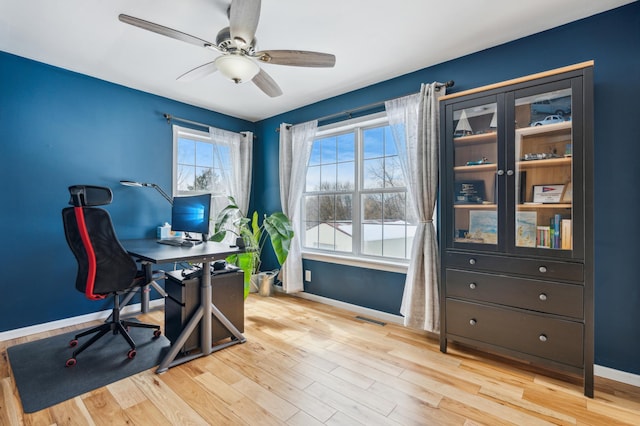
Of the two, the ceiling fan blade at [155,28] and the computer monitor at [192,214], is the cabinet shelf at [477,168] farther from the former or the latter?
the computer monitor at [192,214]

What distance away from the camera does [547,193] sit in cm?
203

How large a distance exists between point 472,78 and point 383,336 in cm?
238

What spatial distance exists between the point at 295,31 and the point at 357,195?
1792mm

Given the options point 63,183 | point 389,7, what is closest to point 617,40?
point 389,7

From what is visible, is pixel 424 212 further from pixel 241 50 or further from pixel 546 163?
pixel 241 50

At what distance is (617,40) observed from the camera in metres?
2.01

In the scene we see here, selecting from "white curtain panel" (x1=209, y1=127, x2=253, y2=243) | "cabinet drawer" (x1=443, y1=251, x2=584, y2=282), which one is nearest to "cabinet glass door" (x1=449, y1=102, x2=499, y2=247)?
"cabinet drawer" (x1=443, y1=251, x2=584, y2=282)

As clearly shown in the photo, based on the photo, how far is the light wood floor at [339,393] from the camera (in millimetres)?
1625

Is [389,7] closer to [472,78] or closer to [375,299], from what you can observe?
[472,78]

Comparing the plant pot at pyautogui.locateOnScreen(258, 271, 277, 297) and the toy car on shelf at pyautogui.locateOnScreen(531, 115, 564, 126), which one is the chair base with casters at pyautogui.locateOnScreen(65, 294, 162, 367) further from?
the toy car on shelf at pyautogui.locateOnScreen(531, 115, 564, 126)

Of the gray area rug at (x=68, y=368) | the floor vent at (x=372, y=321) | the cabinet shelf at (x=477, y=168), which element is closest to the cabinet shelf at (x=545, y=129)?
the cabinet shelf at (x=477, y=168)

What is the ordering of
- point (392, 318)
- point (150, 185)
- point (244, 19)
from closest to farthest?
1. point (244, 19)
2. point (392, 318)
3. point (150, 185)

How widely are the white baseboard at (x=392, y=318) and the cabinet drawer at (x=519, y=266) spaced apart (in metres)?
0.77

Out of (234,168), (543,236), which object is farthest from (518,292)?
(234,168)
